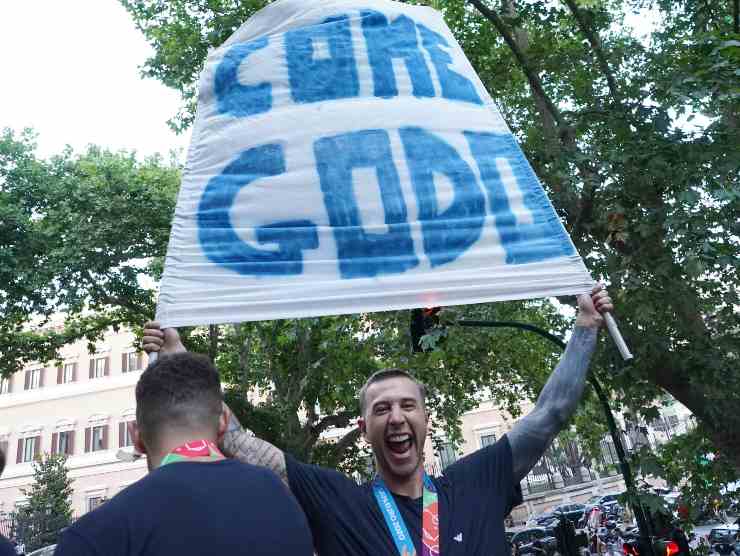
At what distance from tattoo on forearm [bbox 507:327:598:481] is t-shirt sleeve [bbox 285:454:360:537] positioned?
75 cm

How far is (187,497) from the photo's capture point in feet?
4.97

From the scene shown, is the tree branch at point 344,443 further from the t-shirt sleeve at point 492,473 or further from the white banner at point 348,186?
the t-shirt sleeve at point 492,473

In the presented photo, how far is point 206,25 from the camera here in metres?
11.1

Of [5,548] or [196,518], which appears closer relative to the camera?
[196,518]

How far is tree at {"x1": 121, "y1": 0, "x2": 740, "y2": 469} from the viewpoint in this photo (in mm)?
5645

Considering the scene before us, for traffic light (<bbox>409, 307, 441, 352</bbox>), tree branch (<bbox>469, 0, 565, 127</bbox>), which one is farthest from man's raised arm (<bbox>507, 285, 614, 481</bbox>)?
tree branch (<bbox>469, 0, 565, 127</bbox>)

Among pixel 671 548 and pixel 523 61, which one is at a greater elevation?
pixel 523 61

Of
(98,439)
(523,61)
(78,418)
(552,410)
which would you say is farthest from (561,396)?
(78,418)

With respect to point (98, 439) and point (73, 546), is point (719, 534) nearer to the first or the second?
point (73, 546)

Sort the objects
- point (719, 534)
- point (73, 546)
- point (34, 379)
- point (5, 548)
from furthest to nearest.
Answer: point (34, 379)
point (719, 534)
point (5, 548)
point (73, 546)

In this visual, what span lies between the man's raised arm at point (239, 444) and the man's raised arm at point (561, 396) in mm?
969

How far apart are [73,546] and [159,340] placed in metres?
1.30

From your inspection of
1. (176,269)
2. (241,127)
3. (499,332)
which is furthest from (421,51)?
(499,332)

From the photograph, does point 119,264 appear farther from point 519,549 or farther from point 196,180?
point 519,549
